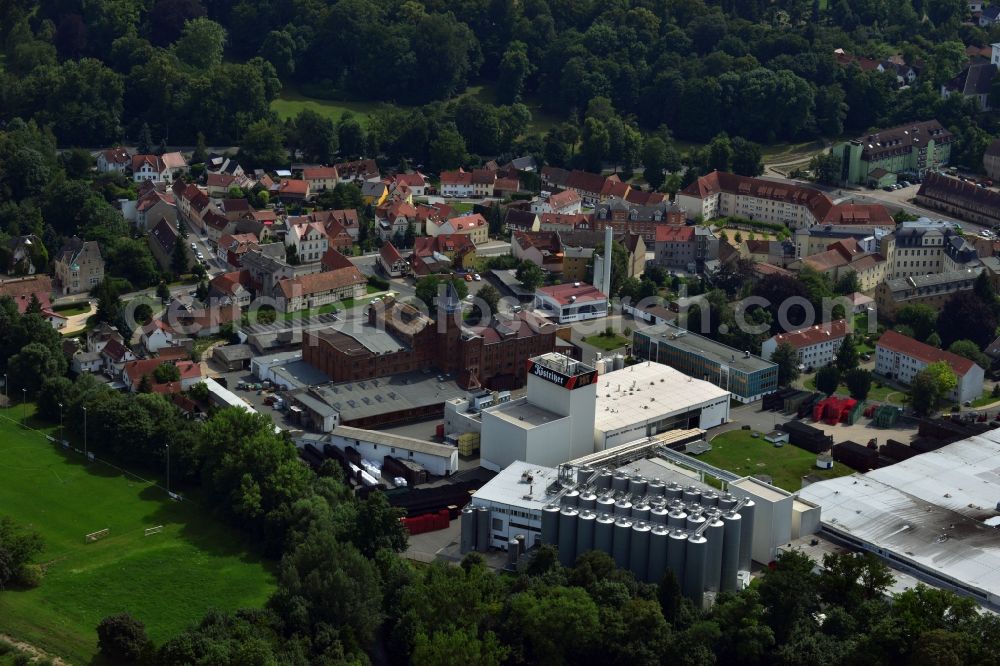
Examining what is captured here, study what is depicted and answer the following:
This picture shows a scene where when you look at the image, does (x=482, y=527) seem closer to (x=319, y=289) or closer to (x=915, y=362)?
(x=915, y=362)

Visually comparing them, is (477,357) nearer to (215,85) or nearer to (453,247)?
(453,247)

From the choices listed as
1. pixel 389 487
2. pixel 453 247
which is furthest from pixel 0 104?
pixel 389 487

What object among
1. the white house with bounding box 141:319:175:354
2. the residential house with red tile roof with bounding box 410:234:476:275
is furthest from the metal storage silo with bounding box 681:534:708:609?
the residential house with red tile roof with bounding box 410:234:476:275

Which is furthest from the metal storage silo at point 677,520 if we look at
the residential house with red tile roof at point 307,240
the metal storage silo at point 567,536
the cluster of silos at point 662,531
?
the residential house with red tile roof at point 307,240

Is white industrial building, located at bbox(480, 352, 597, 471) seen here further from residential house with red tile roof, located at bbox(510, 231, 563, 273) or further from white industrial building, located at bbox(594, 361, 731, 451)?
residential house with red tile roof, located at bbox(510, 231, 563, 273)

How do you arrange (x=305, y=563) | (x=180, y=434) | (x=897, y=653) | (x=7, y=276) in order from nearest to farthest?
(x=897, y=653), (x=305, y=563), (x=180, y=434), (x=7, y=276)

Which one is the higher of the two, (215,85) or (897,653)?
(215,85)
